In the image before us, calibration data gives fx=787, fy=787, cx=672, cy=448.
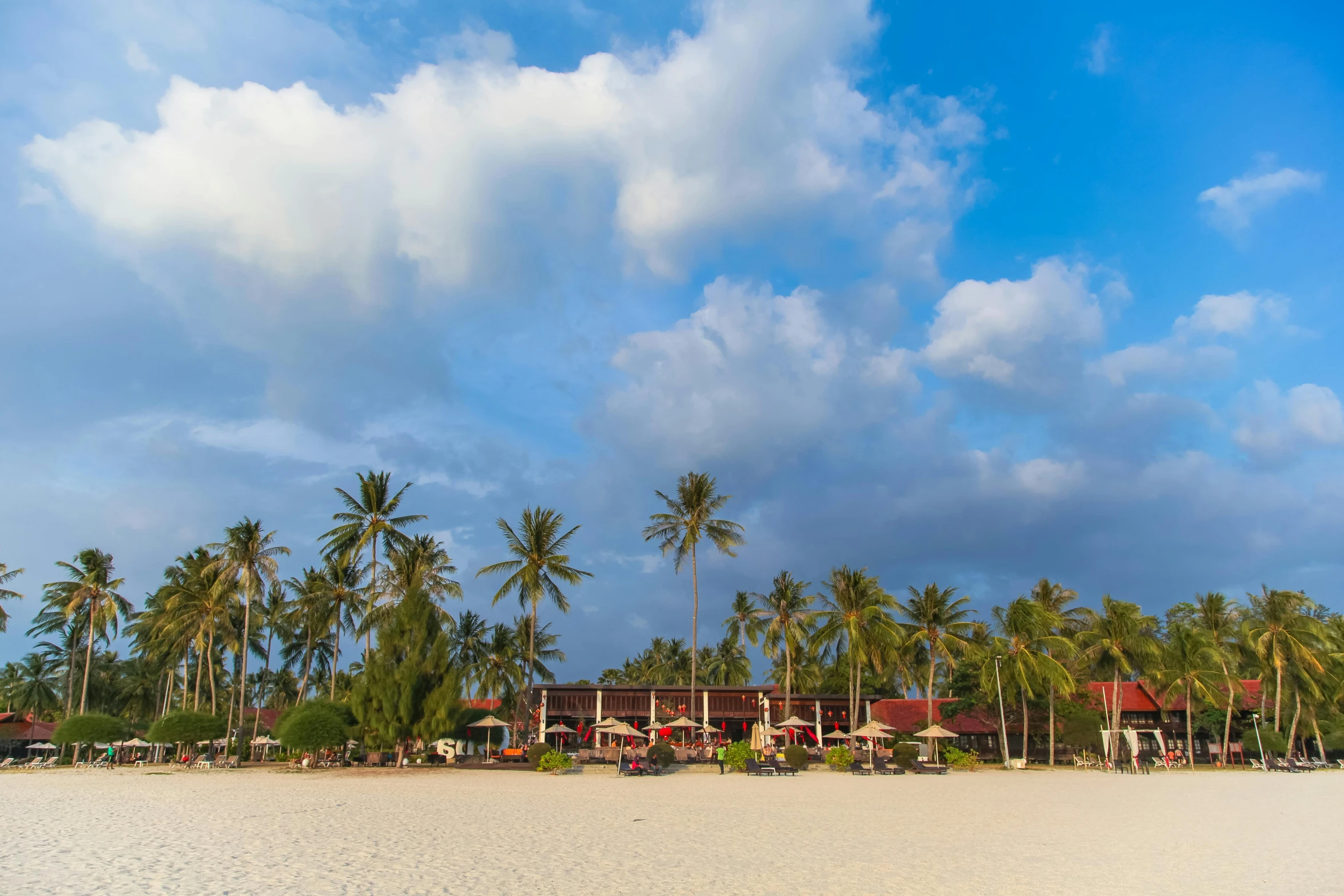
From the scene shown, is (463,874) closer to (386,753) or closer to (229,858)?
(229,858)

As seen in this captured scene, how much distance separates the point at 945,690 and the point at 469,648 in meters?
35.6

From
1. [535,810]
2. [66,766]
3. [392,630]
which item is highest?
[392,630]

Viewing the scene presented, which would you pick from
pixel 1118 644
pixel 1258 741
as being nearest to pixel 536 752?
pixel 1118 644

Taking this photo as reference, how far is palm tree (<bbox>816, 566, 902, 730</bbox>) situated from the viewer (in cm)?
Result: 4125

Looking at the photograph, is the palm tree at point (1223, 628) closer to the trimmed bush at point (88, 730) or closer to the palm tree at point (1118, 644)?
the palm tree at point (1118, 644)

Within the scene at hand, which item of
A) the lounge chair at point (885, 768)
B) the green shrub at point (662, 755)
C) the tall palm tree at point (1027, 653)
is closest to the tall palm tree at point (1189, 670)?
the tall palm tree at point (1027, 653)

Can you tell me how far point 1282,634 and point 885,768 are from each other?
26.2 m

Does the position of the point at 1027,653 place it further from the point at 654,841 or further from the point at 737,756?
the point at 654,841

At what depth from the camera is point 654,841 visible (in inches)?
485

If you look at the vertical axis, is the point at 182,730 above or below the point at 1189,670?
below

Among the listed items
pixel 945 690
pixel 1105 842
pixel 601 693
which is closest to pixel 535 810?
pixel 1105 842

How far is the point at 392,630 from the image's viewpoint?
31516mm

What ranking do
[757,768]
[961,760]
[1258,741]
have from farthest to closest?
[1258,741]
[961,760]
[757,768]

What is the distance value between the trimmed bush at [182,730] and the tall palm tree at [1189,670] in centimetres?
4910
